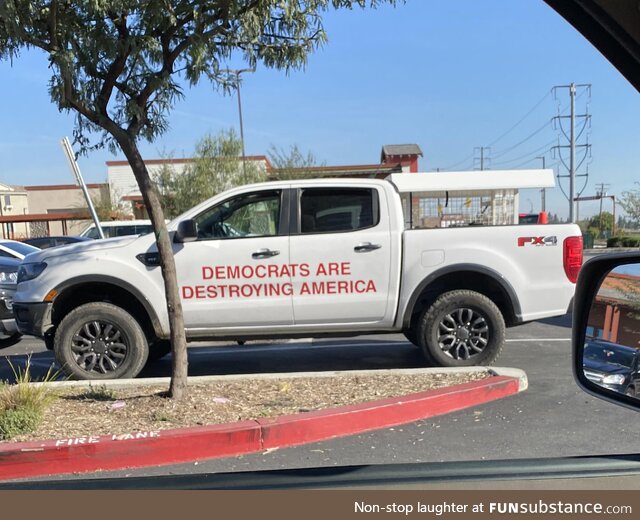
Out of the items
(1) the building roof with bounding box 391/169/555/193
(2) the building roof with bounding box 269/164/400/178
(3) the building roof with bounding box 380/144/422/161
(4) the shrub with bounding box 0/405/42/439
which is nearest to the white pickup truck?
(1) the building roof with bounding box 391/169/555/193

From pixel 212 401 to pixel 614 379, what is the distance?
12.1ft

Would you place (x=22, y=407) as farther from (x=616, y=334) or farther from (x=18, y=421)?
(x=616, y=334)

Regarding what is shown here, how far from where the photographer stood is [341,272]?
568 cm

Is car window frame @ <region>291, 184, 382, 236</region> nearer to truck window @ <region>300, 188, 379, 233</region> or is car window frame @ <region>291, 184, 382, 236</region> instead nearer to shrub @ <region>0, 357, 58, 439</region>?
truck window @ <region>300, 188, 379, 233</region>

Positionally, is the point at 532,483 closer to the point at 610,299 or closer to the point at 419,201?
the point at 610,299

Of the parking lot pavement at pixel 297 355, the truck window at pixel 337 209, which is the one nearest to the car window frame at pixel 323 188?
the truck window at pixel 337 209

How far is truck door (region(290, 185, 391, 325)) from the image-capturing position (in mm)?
5672

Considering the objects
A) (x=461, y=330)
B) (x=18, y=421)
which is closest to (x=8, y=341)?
(x=18, y=421)

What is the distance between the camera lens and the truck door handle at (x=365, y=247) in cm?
568

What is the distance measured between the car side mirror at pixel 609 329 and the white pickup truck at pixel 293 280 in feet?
12.7

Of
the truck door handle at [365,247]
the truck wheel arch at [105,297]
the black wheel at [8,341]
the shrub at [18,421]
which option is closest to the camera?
the shrub at [18,421]

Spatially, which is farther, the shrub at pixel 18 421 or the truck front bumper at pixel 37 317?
the truck front bumper at pixel 37 317

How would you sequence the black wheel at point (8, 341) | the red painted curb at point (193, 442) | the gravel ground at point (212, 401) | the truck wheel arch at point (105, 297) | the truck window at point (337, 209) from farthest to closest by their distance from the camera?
the black wheel at point (8, 341) < the truck window at point (337, 209) < the truck wheel arch at point (105, 297) < the gravel ground at point (212, 401) < the red painted curb at point (193, 442)

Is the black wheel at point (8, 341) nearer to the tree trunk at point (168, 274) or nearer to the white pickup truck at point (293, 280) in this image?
the white pickup truck at point (293, 280)
